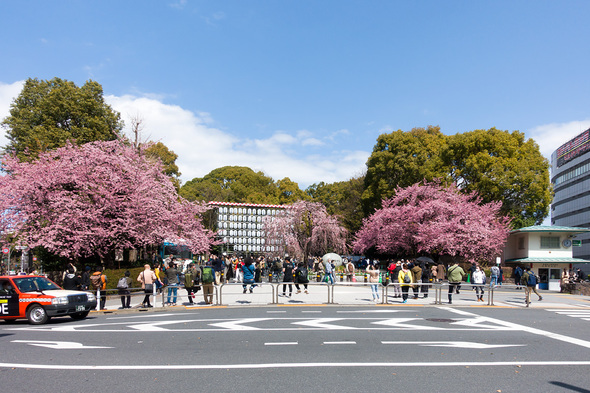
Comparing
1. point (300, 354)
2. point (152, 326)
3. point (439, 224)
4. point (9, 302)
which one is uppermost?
point (439, 224)

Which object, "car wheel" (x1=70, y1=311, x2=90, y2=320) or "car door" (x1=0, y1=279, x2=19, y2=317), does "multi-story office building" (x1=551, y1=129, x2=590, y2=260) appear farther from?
"car door" (x1=0, y1=279, x2=19, y2=317)

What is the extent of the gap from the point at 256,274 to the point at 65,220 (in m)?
10.6

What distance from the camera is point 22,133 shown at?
3572 cm

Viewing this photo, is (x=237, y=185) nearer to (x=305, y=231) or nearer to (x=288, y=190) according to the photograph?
(x=288, y=190)

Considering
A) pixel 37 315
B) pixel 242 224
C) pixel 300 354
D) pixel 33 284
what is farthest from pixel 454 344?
pixel 242 224

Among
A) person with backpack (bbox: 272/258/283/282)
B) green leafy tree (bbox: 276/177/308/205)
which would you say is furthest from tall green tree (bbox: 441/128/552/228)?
green leafy tree (bbox: 276/177/308/205)

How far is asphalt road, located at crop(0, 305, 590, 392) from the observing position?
707 cm

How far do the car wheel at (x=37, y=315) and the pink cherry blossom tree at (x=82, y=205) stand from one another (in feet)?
32.9

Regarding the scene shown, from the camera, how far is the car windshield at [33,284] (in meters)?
14.6

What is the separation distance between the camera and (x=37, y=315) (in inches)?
559

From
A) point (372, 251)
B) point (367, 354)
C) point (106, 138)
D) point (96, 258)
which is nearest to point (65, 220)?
point (96, 258)

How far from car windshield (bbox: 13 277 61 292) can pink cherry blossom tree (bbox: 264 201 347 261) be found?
94.7 feet

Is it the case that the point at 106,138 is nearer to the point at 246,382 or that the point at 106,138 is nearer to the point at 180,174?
the point at 180,174

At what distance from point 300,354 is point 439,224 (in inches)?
1225
